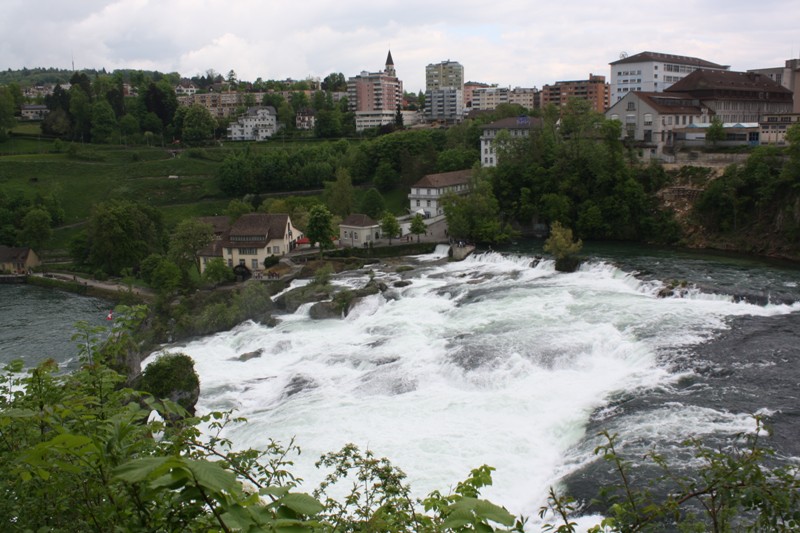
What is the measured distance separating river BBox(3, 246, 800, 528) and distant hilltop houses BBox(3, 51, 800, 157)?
986 inches

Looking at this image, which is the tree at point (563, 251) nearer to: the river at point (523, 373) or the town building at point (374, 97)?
the river at point (523, 373)

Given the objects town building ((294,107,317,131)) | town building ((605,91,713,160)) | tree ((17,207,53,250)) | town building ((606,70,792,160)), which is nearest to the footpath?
tree ((17,207,53,250))

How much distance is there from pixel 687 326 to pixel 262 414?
17429mm

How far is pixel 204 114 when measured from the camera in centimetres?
9869

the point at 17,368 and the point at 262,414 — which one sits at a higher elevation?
the point at 17,368

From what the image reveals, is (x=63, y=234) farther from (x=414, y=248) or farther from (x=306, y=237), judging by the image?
(x=414, y=248)

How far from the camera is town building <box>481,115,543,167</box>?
70.6 meters

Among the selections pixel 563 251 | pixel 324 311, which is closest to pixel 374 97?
pixel 563 251

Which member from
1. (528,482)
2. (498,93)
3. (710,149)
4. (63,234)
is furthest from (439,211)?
(498,93)

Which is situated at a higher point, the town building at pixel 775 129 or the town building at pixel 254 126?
the town building at pixel 254 126

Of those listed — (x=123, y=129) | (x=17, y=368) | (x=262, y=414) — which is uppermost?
(x=123, y=129)

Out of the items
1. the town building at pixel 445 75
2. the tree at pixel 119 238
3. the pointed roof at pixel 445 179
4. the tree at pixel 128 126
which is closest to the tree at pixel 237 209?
the tree at pixel 119 238

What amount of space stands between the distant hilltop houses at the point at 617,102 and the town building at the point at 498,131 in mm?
105

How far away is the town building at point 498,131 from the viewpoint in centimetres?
7056
